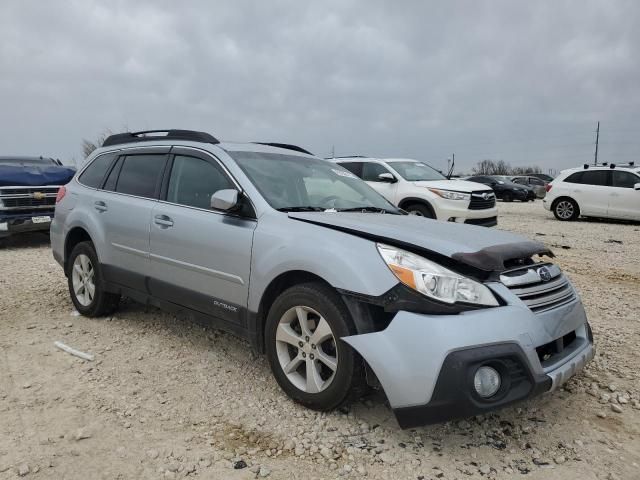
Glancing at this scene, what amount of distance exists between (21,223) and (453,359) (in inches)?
346

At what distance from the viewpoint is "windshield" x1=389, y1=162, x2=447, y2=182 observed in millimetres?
9984

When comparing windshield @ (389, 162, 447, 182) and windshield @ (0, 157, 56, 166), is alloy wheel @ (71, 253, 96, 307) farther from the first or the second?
windshield @ (389, 162, 447, 182)

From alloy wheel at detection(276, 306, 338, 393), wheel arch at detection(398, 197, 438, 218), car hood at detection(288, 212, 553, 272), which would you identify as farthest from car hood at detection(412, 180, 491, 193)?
alloy wheel at detection(276, 306, 338, 393)

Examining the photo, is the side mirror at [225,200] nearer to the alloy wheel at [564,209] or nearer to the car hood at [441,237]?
the car hood at [441,237]

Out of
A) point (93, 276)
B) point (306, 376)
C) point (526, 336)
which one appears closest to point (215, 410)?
point (306, 376)

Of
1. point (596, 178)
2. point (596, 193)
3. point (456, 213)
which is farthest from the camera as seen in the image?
point (596, 178)

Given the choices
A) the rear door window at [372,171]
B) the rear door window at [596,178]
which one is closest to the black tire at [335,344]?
the rear door window at [372,171]

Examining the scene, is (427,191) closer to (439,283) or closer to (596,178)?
(439,283)

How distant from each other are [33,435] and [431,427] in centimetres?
219

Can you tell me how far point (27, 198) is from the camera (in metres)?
8.94

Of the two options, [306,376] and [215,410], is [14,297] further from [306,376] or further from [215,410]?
[306,376]

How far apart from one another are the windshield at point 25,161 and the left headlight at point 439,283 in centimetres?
947

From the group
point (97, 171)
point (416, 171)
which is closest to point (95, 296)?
point (97, 171)

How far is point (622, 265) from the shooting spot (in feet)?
23.9
